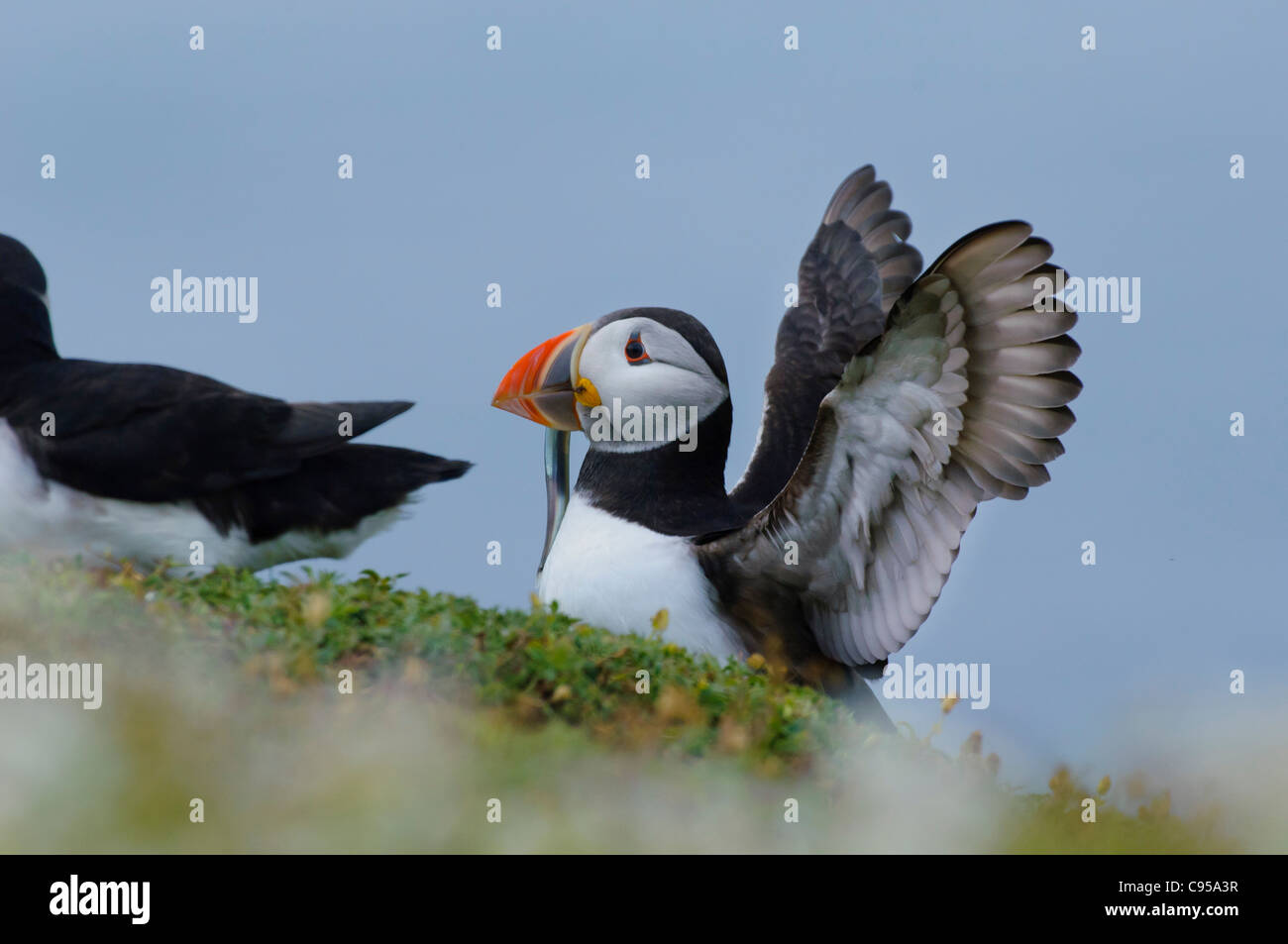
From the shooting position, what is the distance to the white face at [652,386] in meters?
8.22

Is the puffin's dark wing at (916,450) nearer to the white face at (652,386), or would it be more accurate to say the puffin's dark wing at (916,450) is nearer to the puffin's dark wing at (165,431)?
the white face at (652,386)

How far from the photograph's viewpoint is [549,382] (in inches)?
335

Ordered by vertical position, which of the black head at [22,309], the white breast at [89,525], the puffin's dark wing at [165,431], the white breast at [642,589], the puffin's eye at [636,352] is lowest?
the white breast at [642,589]

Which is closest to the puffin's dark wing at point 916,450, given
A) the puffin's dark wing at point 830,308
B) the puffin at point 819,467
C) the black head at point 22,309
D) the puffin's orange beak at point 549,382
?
the puffin at point 819,467

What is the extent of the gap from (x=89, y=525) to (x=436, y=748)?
379 cm

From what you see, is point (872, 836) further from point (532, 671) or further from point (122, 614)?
point (122, 614)

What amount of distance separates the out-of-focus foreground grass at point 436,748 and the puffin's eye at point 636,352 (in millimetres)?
1753

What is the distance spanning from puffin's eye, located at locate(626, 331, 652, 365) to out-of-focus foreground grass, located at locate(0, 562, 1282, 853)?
1.75 meters

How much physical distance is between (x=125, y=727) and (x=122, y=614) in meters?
1.35

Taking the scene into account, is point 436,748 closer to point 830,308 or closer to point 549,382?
point 549,382

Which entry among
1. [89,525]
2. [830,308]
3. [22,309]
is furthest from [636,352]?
[22,309]

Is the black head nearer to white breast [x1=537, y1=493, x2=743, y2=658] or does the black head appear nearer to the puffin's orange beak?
the puffin's orange beak

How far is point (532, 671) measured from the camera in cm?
613

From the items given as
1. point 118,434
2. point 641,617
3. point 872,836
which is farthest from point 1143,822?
point 118,434
